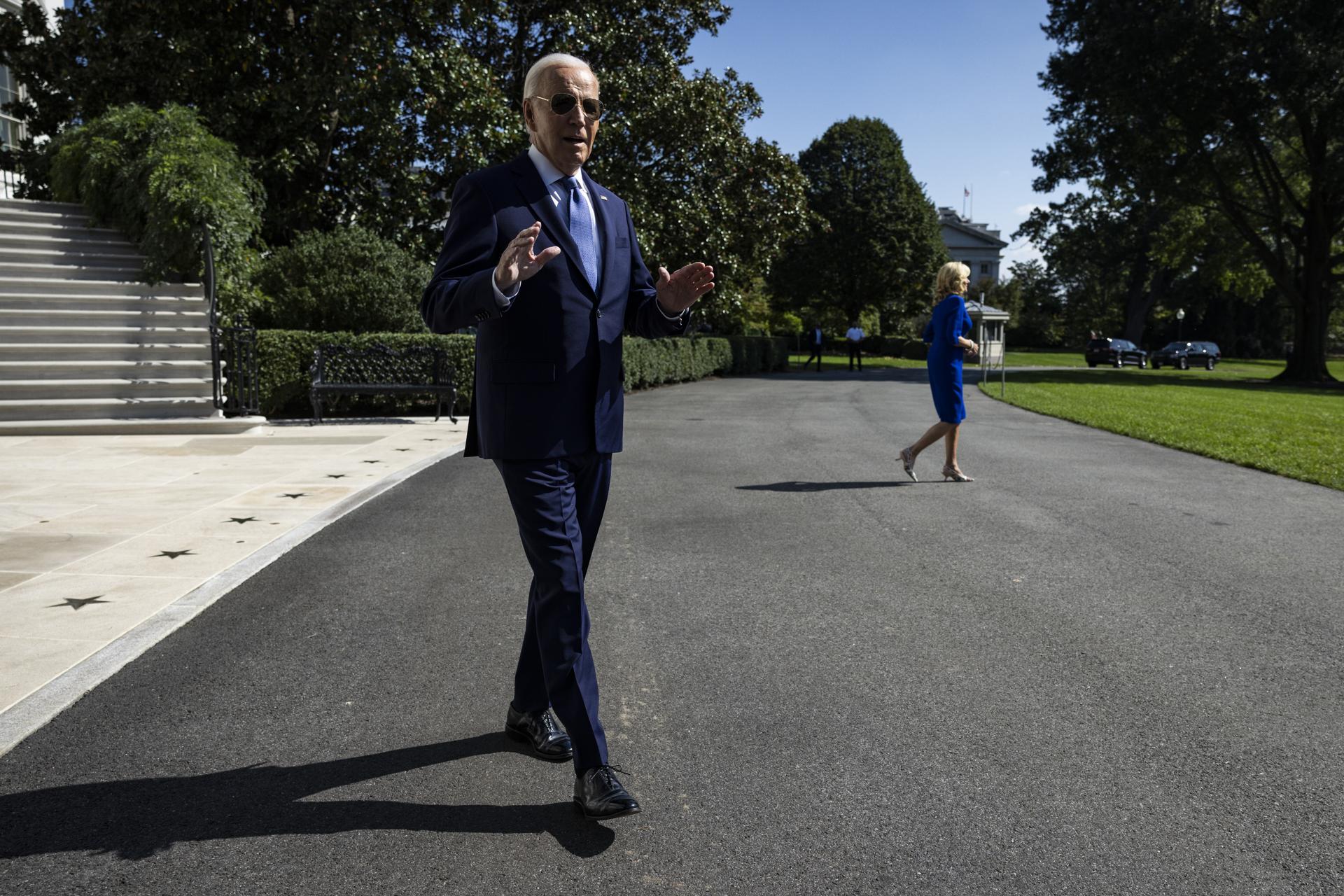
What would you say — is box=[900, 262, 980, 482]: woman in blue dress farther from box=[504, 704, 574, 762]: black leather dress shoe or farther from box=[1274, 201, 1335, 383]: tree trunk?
box=[1274, 201, 1335, 383]: tree trunk

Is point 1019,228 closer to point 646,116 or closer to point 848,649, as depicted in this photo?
point 646,116

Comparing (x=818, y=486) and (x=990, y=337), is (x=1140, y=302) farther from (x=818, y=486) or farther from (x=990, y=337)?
(x=818, y=486)

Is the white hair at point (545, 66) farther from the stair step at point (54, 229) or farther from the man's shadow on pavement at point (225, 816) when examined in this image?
the stair step at point (54, 229)

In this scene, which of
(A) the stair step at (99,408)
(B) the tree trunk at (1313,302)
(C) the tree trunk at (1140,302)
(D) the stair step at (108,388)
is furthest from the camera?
(C) the tree trunk at (1140,302)

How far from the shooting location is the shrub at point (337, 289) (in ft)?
55.0

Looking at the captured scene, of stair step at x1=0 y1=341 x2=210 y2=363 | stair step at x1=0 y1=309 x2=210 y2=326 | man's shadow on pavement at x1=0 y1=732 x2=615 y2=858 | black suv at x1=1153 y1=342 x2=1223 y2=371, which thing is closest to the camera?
man's shadow on pavement at x1=0 y1=732 x2=615 y2=858

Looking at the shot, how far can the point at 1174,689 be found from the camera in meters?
3.98

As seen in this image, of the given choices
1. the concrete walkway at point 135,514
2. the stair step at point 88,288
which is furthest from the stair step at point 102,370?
the stair step at point 88,288

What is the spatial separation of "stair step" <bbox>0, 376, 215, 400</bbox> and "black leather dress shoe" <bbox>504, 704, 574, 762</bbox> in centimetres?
1221

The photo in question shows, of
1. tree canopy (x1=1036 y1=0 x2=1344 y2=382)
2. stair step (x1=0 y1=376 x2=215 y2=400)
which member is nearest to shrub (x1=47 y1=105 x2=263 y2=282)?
stair step (x1=0 y1=376 x2=215 y2=400)

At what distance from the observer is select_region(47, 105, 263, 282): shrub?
15750 millimetres

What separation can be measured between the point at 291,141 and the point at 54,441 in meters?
10.5

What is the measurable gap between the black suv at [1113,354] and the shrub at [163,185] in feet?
150

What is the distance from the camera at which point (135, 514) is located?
7.36m
